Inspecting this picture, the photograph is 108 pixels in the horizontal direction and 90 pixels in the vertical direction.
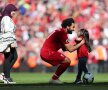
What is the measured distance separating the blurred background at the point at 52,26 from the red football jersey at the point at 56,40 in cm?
961

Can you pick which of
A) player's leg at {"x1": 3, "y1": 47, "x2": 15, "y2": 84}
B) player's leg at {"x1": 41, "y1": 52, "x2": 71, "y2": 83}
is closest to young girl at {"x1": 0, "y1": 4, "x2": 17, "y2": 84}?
player's leg at {"x1": 3, "y1": 47, "x2": 15, "y2": 84}

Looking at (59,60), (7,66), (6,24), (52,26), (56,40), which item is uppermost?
(52,26)

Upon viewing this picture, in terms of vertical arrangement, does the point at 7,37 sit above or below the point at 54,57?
above

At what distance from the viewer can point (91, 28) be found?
22953 mm

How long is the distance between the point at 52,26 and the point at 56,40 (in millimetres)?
11012

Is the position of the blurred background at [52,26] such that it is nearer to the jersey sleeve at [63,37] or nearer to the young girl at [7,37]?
the young girl at [7,37]

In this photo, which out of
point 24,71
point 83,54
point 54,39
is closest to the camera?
point 54,39

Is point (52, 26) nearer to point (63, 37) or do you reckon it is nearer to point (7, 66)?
point (7, 66)

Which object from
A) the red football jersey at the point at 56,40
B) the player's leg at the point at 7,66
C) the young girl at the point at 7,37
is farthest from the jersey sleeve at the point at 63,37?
the player's leg at the point at 7,66

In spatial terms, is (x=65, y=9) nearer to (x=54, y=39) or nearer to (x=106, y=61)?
(x=106, y=61)

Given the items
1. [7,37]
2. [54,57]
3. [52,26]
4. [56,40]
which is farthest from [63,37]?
[52,26]

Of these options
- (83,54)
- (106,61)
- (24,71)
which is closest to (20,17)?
(24,71)

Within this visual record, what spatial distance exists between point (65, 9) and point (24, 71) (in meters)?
3.38

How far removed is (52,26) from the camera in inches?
901
